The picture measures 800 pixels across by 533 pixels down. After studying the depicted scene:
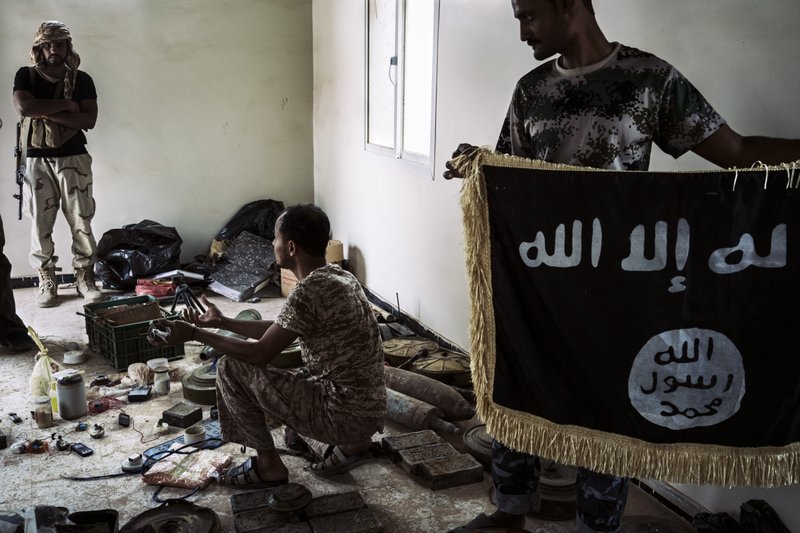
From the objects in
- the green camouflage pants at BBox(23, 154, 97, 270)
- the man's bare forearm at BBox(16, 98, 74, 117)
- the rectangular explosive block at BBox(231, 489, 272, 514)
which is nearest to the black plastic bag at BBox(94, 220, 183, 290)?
the green camouflage pants at BBox(23, 154, 97, 270)

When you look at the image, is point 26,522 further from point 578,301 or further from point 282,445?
point 578,301

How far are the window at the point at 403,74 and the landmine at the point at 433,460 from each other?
6.72 ft

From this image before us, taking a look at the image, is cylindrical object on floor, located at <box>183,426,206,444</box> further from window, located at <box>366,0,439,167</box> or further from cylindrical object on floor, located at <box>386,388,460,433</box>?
window, located at <box>366,0,439,167</box>

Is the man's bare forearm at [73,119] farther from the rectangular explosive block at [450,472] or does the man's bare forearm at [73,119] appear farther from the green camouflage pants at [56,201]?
the rectangular explosive block at [450,472]

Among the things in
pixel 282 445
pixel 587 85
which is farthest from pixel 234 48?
pixel 587 85

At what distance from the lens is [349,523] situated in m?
2.73

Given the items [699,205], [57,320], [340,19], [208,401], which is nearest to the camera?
[699,205]

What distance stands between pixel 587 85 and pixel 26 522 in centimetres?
214

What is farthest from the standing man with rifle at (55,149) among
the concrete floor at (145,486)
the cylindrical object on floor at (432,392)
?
the cylindrical object on floor at (432,392)

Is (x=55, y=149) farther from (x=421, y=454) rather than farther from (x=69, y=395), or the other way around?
(x=421, y=454)

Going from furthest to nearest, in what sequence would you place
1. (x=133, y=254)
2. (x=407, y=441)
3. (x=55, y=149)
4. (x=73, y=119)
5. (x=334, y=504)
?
(x=133, y=254) → (x=55, y=149) → (x=73, y=119) → (x=407, y=441) → (x=334, y=504)

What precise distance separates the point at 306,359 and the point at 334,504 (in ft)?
1.93

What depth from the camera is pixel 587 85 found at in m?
2.16

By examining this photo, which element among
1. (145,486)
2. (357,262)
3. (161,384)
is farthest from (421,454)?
(357,262)
